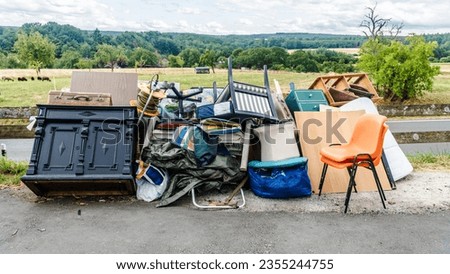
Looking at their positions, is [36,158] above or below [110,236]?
above

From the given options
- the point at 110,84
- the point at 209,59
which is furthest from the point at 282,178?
the point at 209,59

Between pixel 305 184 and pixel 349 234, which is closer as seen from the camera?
pixel 349 234

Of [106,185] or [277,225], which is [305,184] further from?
[106,185]

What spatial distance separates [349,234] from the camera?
13.4 ft

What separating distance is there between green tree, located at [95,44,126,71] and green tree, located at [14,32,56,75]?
13123 mm

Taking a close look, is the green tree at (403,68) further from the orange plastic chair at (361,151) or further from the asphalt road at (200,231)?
the asphalt road at (200,231)

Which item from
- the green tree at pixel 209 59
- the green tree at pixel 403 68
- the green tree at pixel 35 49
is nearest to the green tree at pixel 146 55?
the green tree at pixel 209 59

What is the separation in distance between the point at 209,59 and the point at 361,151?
3163cm

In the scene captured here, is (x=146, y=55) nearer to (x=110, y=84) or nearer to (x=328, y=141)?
(x=110, y=84)

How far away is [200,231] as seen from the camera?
4.12 metres

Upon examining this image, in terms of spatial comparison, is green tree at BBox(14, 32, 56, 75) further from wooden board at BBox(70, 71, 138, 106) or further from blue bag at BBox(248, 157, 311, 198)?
blue bag at BBox(248, 157, 311, 198)

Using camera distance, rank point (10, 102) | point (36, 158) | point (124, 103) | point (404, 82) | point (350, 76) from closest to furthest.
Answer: point (36, 158), point (124, 103), point (350, 76), point (404, 82), point (10, 102)

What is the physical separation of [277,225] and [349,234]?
73 cm
